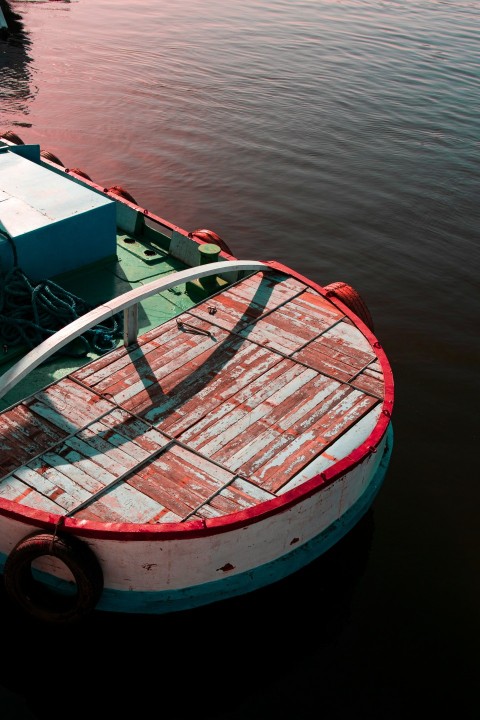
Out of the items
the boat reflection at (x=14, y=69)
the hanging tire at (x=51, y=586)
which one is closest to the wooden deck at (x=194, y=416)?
the hanging tire at (x=51, y=586)

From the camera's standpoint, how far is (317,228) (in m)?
20.9

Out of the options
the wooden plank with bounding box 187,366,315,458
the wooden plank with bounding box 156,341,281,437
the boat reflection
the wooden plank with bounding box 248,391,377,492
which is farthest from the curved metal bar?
the boat reflection

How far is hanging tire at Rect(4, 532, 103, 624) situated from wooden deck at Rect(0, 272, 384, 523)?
409 mm

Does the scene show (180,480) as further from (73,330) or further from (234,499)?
(73,330)

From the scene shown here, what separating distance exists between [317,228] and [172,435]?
1382 centimetres

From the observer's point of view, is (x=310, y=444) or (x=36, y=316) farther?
(x=36, y=316)

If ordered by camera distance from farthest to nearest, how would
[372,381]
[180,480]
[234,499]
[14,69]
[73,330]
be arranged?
[14,69] → [372,381] → [73,330] → [180,480] → [234,499]

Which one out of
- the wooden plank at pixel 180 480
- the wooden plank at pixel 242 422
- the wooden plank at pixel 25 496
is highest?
the wooden plank at pixel 242 422

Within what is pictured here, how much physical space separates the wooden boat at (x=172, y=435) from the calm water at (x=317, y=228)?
4.30 ft

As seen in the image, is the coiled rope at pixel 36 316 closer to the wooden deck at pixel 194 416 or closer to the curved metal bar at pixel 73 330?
the wooden deck at pixel 194 416

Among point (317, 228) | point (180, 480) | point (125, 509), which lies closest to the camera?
point (125, 509)

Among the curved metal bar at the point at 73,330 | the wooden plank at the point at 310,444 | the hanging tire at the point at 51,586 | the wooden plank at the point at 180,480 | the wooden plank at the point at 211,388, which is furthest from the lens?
the wooden plank at the point at 211,388

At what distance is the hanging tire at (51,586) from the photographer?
7.43 meters

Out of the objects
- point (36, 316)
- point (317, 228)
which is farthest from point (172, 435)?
point (317, 228)
